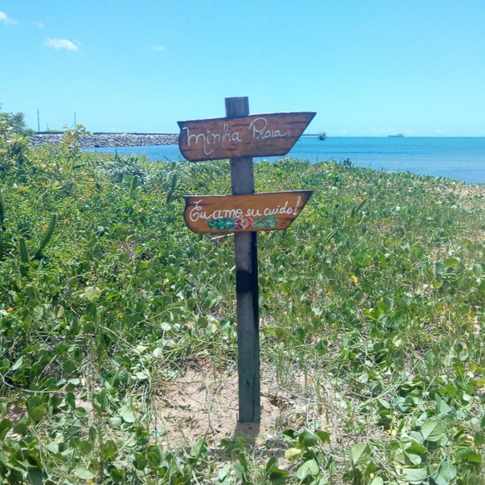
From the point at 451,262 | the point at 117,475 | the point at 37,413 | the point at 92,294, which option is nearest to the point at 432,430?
the point at 117,475

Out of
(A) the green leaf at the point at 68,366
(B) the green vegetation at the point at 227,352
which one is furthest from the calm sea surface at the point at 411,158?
(A) the green leaf at the point at 68,366

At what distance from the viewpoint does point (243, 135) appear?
8.64ft

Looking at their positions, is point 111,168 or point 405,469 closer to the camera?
point 405,469

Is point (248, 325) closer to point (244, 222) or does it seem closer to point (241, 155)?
point (244, 222)

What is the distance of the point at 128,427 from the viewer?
2662 mm

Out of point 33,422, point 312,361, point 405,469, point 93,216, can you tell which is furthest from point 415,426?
point 93,216

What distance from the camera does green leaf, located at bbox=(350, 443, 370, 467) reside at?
2.32 meters

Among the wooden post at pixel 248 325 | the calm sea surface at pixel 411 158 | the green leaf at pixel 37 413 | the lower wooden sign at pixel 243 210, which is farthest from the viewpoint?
the calm sea surface at pixel 411 158

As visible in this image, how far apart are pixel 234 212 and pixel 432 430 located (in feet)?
4.77

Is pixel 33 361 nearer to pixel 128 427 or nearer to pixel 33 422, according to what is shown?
pixel 33 422

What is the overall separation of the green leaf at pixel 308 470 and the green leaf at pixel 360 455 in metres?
0.17

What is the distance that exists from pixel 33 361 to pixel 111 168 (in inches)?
290

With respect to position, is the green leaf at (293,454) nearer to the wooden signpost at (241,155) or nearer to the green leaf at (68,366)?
the wooden signpost at (241,155)

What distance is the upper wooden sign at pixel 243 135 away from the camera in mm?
2621
